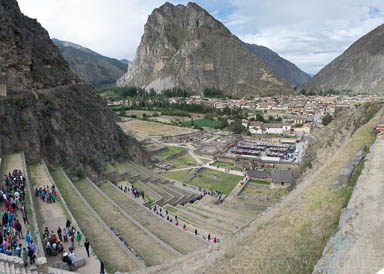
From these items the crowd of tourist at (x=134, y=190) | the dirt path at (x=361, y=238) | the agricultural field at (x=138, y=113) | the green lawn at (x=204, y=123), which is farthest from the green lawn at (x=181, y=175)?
the agricultural field at (x=138, y=113)

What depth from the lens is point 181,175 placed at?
135ft

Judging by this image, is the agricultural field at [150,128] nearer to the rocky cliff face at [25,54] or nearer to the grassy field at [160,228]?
the rocky cliff face at [25,54]

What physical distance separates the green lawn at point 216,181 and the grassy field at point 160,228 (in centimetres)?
1454

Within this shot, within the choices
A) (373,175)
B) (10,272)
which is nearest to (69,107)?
(10,272)

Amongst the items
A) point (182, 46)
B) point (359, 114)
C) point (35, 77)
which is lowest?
point (359, 114)

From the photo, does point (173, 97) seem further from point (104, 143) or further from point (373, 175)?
point (373, 175)

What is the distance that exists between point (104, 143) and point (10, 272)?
2589 cm

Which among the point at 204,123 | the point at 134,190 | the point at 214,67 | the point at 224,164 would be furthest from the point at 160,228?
the point at 214,67

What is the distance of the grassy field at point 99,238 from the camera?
48.8ft

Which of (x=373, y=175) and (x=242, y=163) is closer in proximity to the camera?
(x=373, y=175)

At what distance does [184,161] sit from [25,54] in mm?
28847

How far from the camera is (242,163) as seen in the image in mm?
44469

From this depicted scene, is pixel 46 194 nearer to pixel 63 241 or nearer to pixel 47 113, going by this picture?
pixel 63 241

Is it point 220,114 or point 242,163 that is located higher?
point 220,114
